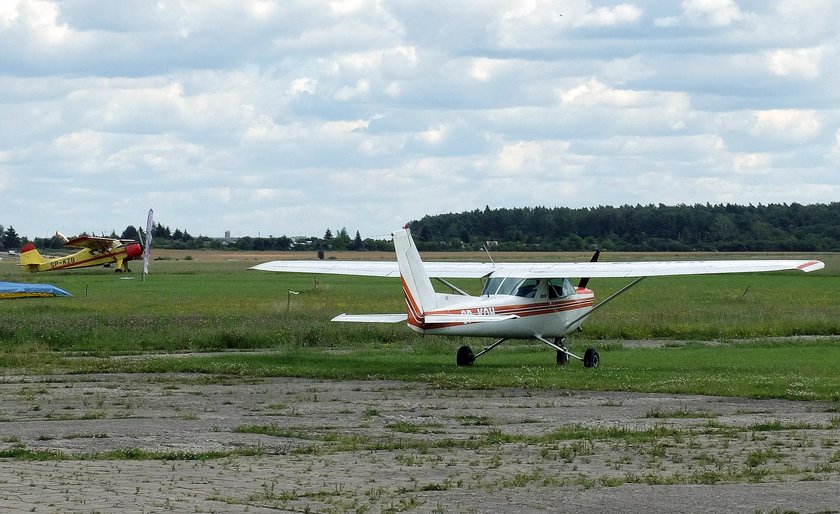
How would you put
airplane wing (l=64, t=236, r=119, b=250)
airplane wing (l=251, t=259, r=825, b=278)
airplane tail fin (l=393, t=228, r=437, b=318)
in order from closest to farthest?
airplane tail fin (l=393, t=228, r=437, b=318), airplane wing (l=251, t=259, r=825, b=278), airplane wing (l=64, t=236, r=119, b=250)

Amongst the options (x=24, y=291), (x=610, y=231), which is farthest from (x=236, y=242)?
(x=24, y=291)

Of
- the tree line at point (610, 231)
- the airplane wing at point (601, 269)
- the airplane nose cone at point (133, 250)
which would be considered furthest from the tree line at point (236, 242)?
the airplane wing at point (601, 269)

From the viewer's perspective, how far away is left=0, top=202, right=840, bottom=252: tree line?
140 meters

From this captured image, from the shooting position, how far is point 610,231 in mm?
154375

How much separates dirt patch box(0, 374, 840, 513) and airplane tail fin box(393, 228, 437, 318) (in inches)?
111

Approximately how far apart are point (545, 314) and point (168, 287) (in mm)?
39696

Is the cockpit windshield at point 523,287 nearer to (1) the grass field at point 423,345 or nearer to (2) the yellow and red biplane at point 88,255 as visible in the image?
(1) the grass field at point 423,345

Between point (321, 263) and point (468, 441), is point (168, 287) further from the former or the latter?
point (468, 441)

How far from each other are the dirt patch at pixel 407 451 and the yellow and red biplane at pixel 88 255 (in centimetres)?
6013

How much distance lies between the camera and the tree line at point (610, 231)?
140 metres

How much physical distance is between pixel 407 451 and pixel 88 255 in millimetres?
70098

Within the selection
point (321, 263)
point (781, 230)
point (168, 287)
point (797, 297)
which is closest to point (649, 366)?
point (321, 263)

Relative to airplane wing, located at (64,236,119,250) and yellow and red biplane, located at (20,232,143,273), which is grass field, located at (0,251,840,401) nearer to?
airplane wing, located at (64,236,119,250)

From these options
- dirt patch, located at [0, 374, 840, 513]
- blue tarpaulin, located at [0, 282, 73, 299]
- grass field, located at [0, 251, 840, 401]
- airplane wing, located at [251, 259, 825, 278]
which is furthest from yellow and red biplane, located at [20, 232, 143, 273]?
dirt patch, located at [0, 374, 840, 513]
